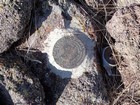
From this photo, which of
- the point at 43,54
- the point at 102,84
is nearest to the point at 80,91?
the point at 102,84

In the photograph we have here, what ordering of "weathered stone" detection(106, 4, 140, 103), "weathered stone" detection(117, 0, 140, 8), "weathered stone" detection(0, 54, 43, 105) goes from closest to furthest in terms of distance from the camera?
"weathered stone" detection(0, 54, 43, 105) < "weathered stone" detection(106, 4, 140, 103) < "weathered stone" detection(117, 0, 140, 8)

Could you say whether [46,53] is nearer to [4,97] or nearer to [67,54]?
[67,54]

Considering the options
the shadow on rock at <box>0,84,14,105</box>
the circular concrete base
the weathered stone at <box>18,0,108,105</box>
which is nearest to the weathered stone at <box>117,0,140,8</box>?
the weathered stone at <box>18,0,108,105</box>

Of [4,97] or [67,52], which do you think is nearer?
[4,97]

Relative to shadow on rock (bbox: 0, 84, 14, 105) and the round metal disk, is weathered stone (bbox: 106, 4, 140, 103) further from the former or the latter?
shadow on rock (bbox: 0, 84, 14, 105)

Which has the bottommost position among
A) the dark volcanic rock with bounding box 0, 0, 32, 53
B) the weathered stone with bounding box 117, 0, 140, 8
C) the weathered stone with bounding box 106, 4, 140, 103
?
the weathered stone with bounding box 106, 4, 140, 103

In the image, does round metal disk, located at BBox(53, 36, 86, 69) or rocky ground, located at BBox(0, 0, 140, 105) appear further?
round metal disk, located at BBox(53, 36, 86, 69)

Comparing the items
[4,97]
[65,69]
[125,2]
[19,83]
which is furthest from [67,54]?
[125,2]
